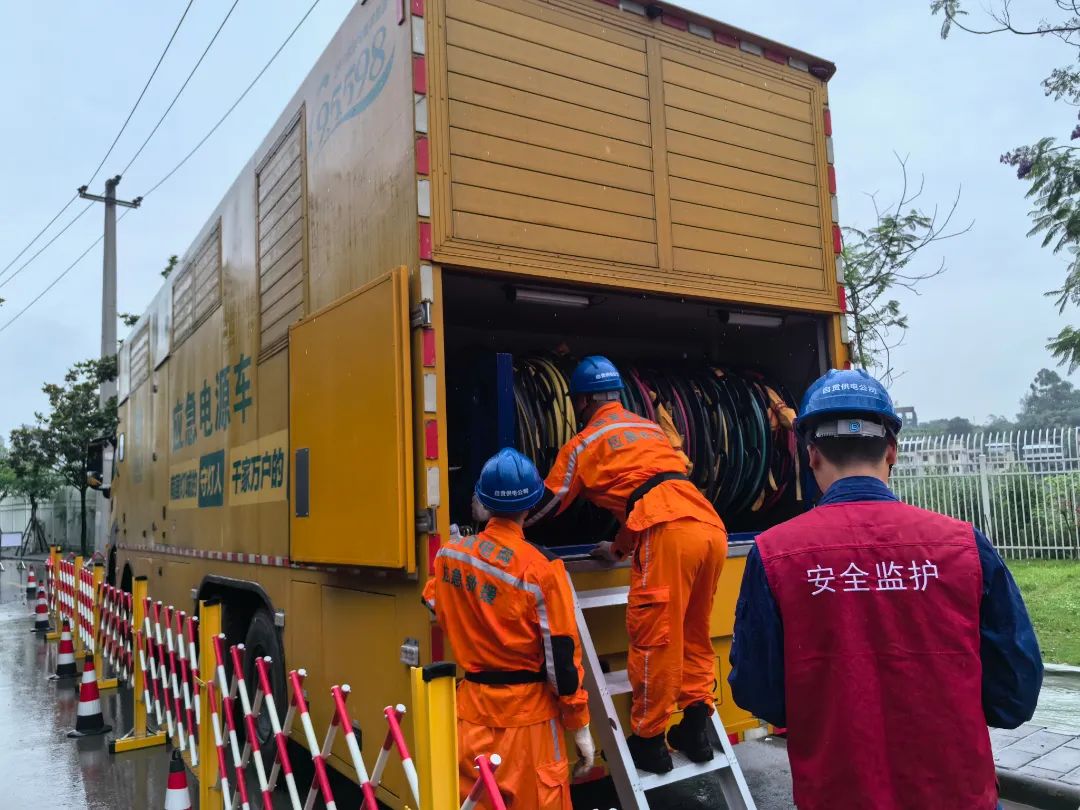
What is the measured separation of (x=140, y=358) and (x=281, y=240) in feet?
14.8

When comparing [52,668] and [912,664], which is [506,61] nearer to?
[912,664]

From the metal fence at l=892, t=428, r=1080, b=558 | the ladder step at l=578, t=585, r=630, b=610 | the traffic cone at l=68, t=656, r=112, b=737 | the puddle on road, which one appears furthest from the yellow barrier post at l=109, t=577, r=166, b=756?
the metal fence at l=892, t=428, r=1080, b=558

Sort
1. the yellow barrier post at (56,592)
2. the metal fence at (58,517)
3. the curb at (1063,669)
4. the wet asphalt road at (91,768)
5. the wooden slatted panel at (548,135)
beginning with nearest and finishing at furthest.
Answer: the wooden slatted panel at (548,135)
the wet asphalt road at (91,768)
the curb at (1063,669)
the yellow barrier post at (56,592)
the metal fence at (58,517)

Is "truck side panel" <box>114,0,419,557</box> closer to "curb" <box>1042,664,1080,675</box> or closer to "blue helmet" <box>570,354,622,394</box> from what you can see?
"blue helmet" <box>570,354,622,394</box>

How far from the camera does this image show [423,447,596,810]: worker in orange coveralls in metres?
2.82

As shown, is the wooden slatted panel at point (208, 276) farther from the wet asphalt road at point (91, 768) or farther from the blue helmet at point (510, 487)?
the blue helmet at point (510, 487)

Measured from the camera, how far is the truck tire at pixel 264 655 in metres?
4.78

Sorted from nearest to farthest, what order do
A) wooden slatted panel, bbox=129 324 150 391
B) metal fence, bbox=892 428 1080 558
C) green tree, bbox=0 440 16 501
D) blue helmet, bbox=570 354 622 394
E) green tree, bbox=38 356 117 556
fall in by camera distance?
blue helmet, bbox=570 354 622 394, wooden slatted panel, bbox=129 324 150 391, metal fence, bbox=892 428 1080 558, green tree, bbox=38 356 117 556, green tree, bbox=0 440 16 501

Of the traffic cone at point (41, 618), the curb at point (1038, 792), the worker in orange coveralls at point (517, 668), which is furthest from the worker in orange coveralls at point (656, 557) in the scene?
the traffic cone at point (41, 618)

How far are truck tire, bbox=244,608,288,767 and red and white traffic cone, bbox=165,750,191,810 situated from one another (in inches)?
15.9

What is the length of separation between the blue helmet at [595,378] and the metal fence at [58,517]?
29618 mm

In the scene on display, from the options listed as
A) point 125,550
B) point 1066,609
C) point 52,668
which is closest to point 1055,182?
point 1066,609

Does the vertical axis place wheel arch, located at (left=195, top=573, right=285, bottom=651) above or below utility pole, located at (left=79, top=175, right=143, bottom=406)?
below

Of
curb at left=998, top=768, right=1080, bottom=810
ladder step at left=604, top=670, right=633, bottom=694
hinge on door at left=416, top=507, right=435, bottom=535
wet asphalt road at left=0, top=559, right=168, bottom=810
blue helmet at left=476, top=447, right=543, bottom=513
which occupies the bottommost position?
wet asphalt road at left=0, top=559, right=168, bottom=810
